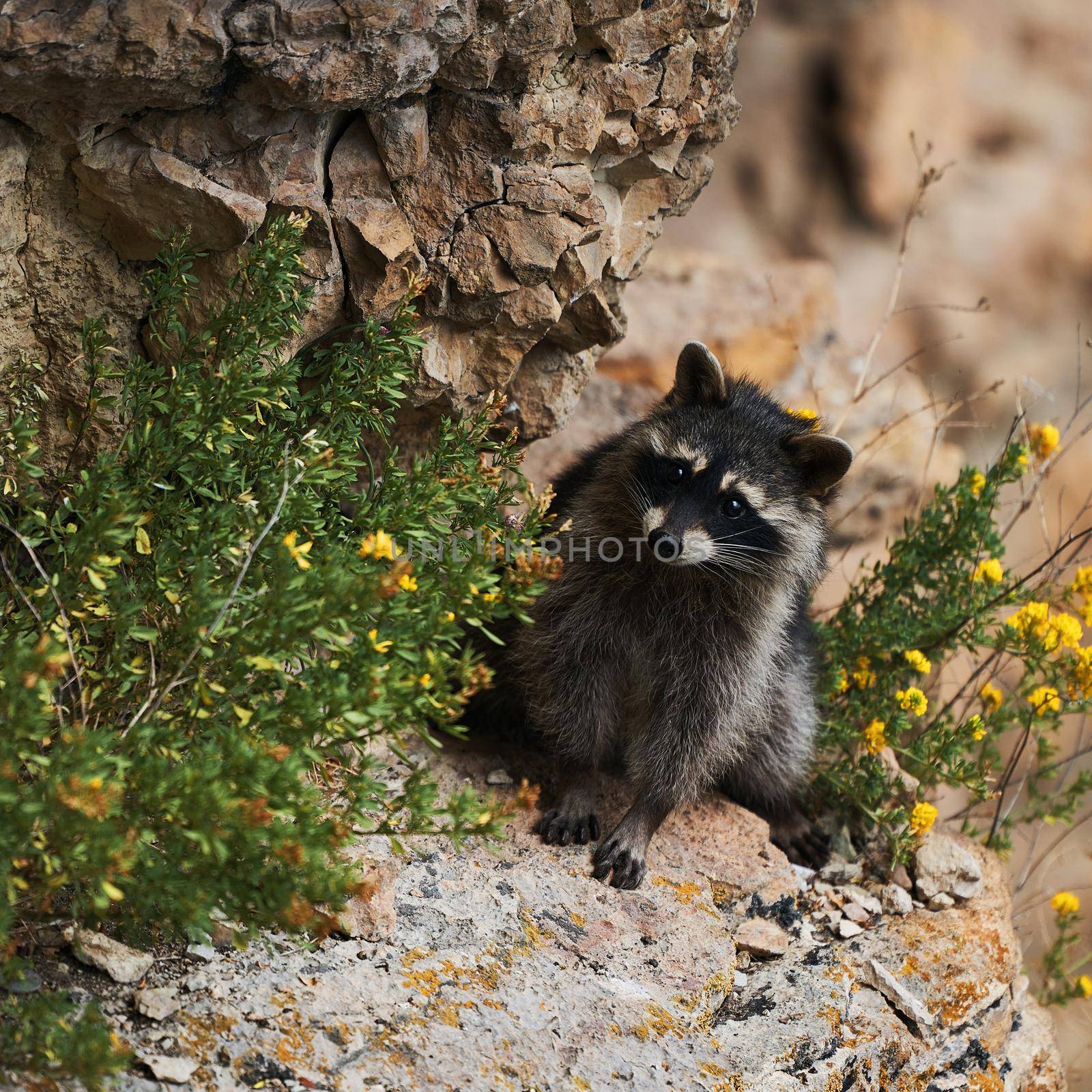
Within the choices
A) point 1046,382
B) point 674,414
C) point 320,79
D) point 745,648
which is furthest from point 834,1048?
point 1046,382

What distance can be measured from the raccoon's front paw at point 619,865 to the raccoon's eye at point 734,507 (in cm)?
99

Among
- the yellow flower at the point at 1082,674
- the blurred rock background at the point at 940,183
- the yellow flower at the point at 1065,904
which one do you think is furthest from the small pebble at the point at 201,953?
the blurred rock background at the point at 940,183

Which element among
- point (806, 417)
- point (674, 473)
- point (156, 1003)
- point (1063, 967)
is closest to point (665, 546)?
point (674, 473)

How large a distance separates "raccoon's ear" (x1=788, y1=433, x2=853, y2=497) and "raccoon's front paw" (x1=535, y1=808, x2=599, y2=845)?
3.89 ft

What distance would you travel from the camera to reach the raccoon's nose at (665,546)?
2953mm

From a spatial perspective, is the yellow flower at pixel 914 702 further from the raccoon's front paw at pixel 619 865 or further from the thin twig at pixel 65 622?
the thin twig at pixel 65 622

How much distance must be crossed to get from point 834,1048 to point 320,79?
2.68 m

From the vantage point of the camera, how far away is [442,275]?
10.5 ft

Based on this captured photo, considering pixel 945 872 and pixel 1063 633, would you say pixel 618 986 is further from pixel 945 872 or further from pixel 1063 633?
pixel 1063 633

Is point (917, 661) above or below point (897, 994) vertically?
above

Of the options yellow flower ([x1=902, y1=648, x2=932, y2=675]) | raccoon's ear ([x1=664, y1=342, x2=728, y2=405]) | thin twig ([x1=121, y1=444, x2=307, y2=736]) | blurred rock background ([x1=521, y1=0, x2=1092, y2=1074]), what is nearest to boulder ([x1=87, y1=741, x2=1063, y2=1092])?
thin twig ([x1=121, y1=444, x2=307, y2=736])

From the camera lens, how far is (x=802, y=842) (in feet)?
12.0

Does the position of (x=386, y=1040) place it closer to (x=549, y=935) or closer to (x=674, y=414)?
(x=549, y=935)

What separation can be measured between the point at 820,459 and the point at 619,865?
131 cm
